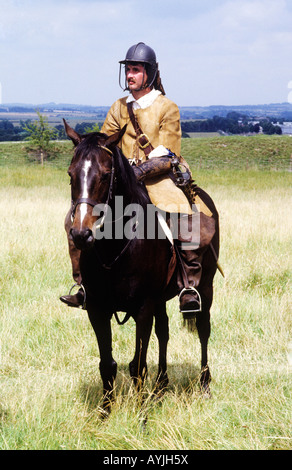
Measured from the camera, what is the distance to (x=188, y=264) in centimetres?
446

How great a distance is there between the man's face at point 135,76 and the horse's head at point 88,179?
1.24 m

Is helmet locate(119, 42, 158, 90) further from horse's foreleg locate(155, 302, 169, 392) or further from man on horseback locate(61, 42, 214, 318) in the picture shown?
horse's foreleg locate(155, 302, 169, 392)

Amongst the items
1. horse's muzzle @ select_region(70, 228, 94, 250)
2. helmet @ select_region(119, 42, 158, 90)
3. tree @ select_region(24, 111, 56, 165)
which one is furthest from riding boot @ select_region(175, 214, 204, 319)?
tree @ select_region(24, 111, 56, 165)

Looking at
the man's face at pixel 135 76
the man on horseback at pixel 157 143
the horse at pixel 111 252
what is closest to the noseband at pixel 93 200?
the horse at pixel 111 252

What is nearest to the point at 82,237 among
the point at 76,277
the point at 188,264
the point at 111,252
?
the point at 111,252

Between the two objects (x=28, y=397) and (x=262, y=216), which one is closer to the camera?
(x=28, y=397)

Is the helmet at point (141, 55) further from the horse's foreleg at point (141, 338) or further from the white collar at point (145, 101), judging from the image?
the horse's foreleg at point (141, 338)

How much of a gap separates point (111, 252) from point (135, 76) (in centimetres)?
169

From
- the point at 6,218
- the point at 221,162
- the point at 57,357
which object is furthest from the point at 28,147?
the point at 57,357

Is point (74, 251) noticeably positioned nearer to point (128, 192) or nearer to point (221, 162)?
point (128, 192)

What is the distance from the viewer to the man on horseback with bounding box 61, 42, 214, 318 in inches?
172

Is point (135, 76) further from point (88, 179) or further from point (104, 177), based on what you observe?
point (88, 179)
